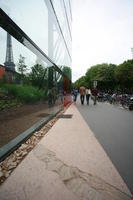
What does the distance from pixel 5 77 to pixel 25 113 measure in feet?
5.61

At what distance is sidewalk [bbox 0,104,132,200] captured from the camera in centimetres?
203

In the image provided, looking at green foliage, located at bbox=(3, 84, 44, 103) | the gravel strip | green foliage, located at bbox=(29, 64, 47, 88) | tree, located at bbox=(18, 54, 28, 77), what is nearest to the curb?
the gravel strip

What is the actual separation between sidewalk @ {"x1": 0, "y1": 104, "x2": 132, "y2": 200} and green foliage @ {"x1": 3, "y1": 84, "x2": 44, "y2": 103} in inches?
58.4

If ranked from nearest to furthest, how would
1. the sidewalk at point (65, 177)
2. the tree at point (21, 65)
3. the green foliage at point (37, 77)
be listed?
the sidewalk at point (65, 177) → the tree at point (21, 65) → the green foliage at point (37, 77)

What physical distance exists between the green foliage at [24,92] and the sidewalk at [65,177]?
1.48 m

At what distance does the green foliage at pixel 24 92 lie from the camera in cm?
394

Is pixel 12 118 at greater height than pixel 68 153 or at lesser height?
greater

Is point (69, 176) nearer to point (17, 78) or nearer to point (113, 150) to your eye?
point (113, 150)

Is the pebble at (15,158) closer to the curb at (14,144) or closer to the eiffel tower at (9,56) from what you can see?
the curb at (14,144)

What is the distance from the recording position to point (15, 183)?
7.38 ft

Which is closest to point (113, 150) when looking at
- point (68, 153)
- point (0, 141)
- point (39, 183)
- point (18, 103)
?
point (68, 153)

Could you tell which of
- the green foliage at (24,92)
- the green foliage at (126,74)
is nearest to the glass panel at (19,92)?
the green foliage at (24,92)

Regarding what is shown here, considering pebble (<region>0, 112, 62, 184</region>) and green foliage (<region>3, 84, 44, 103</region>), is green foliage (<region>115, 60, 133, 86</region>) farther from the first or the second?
pebble (<region>0, 112, 62, 184</region>)

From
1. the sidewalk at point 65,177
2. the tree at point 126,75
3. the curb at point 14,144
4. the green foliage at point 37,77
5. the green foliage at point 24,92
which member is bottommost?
the sidewalk at point 65,177
